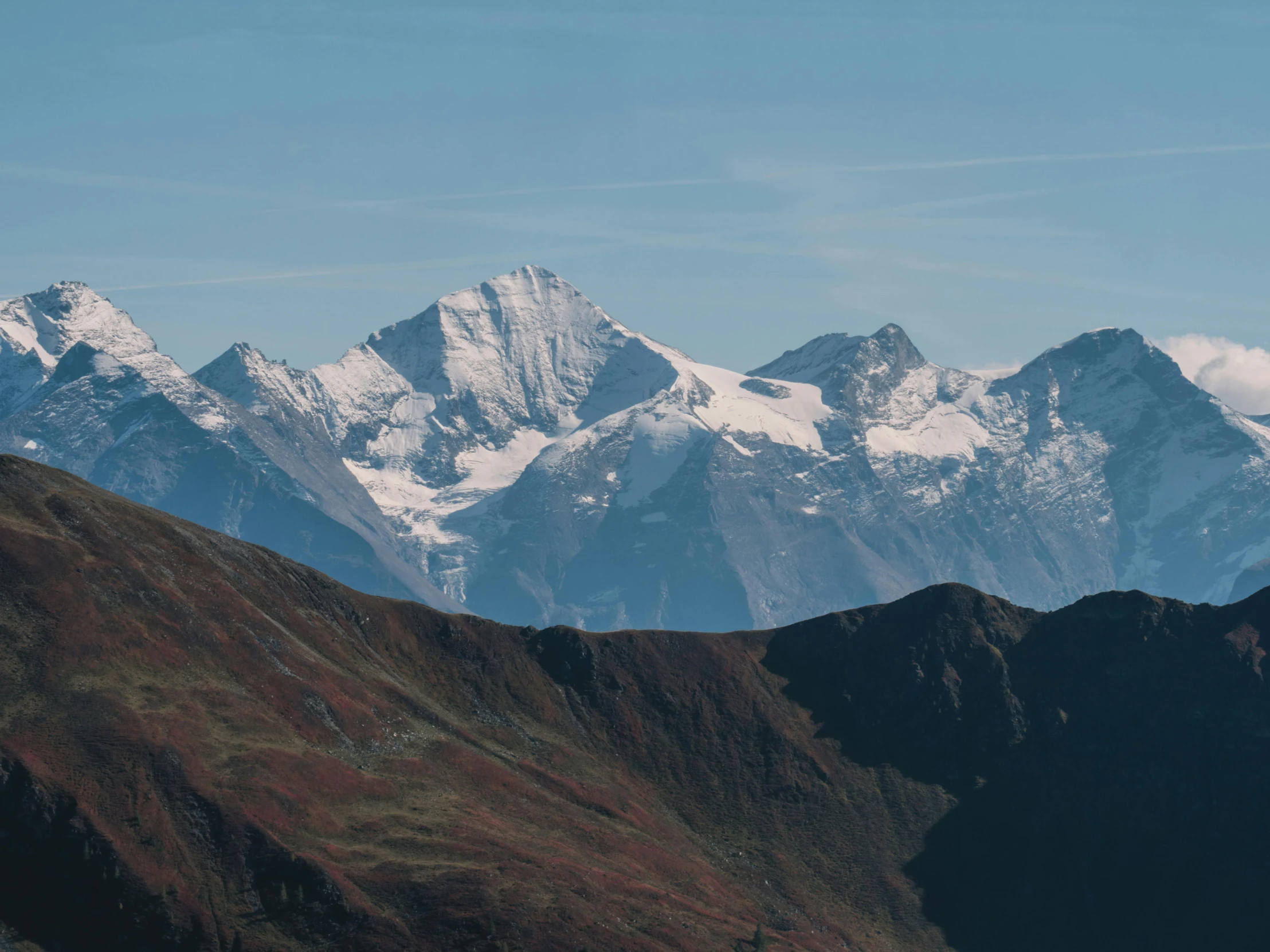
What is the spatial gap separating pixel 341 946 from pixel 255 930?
10.8 m

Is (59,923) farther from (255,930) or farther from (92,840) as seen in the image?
(255,930)

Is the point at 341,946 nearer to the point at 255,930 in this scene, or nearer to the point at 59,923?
the point at 255,930

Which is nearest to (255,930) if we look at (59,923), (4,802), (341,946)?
(341,946)

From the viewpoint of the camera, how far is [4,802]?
654 ft

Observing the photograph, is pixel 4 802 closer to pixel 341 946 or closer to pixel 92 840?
pixel 92 840

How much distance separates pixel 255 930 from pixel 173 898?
11169 mm

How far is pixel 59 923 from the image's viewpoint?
194 metres

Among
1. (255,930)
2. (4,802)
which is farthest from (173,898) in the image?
(4,802)

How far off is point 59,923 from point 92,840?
10779 mm

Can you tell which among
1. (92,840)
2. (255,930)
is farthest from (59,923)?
(255,930)

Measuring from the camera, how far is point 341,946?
19825cm

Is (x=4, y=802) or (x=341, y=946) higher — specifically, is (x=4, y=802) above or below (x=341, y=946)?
above

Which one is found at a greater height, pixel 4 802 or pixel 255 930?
pixel 4 802

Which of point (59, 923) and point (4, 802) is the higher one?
point (4, 802)
